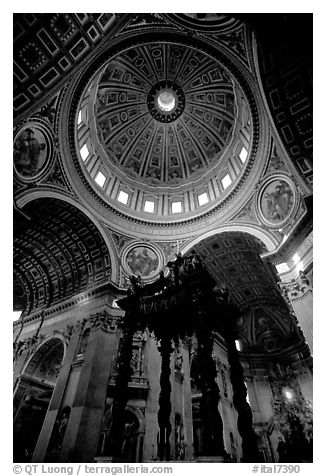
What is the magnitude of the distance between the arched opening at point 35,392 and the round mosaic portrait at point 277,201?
42.7 ft

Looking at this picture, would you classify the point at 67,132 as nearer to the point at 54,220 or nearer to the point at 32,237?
the point at 54,220

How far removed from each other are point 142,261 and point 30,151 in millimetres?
8446

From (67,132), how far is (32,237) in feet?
20.5

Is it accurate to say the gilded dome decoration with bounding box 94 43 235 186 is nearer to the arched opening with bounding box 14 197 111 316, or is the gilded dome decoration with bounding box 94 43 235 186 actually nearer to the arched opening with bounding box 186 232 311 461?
the arched opening with bounding box 14 197 111 316

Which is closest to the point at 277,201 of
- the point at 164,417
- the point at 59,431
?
the point at 164,417

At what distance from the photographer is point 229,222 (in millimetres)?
15359

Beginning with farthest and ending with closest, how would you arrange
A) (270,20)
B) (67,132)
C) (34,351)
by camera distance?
(34,351) < (67,132) < (270,20)

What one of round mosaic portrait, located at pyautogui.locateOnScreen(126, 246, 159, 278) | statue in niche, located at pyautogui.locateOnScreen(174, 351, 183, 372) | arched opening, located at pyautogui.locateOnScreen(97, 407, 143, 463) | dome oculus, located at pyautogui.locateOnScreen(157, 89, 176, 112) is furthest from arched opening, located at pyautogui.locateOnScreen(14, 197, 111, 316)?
dome oculus, located at pyautogui.locateOnScreen(157, 89, 176, 112)

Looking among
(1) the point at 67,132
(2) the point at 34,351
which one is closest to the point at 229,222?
(1) the point at 67,132

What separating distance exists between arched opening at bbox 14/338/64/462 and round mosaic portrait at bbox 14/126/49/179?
9.16m

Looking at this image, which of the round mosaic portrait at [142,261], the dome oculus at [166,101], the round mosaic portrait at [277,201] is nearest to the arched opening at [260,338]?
the round mosaic portrait at [277,201]

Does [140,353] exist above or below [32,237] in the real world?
below

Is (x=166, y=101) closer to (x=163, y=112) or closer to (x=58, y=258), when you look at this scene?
(x=163, y=112)

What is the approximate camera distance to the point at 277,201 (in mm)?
13086
